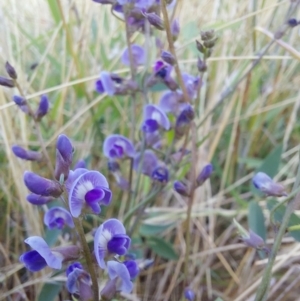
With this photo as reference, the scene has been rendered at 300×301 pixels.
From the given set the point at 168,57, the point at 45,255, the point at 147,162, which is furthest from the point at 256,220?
the point at 45,255

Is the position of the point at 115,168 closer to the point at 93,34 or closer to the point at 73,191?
the point at 73,191

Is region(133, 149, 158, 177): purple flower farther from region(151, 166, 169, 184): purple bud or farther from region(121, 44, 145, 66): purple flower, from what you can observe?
region(121, 44, 145, 66): purple flower

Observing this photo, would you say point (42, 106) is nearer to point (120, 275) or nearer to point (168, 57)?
point (168, 57)

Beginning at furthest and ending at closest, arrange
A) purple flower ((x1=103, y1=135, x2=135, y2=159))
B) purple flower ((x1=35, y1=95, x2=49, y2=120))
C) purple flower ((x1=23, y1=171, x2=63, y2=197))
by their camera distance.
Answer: purple flower ((x1=103, y1=135, x2=135, y2=159)), purple flower ((x1=35, y1=95, x2=49, y2=120)), purple flower ((x1=23, y1=171, x2=63, y2=197))

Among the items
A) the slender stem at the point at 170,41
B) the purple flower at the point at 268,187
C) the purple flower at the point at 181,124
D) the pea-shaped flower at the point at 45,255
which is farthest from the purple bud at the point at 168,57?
the pea-shaped flower at the point at 45,255

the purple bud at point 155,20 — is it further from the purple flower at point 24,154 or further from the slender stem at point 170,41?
the purple flower at point 24,154

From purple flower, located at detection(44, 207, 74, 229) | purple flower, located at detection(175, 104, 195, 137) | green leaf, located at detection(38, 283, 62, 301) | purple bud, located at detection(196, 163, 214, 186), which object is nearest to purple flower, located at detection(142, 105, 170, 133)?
purple flower, located at detection(175, 104, 195, 137)
